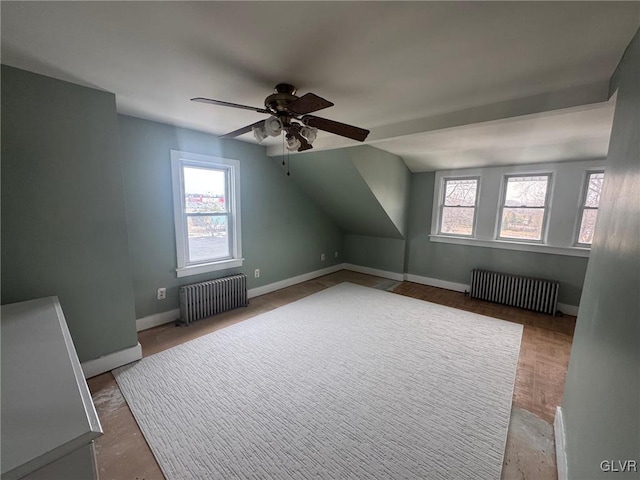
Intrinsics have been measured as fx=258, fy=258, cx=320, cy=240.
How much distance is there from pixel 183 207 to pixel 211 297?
1.17 metres

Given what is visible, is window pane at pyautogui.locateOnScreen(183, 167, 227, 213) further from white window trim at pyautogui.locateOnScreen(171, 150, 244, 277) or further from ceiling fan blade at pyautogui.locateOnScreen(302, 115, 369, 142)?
ceiling fan blade at pyautogui.locateOnScreen(302, 115, 369, 142)

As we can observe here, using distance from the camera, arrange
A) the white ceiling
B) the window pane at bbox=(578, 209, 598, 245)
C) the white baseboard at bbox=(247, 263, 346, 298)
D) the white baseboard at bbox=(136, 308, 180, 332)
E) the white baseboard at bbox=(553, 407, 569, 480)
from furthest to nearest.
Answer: the white baseboard at bbox=(247, 263, 346, 298)
the window pane at bbox=(578, 209, 598, 245)
the white baseboard at bbox=(136, 308, 180, 332)
the white baseboard at bbox=(553, 407, 569, 480)
the white ceiling

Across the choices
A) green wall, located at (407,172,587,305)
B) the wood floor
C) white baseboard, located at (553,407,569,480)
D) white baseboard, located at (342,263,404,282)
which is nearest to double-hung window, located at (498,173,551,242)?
green wall, located at (407,172,587,305)

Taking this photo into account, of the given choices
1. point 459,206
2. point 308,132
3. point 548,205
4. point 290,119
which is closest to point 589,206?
point 548,205

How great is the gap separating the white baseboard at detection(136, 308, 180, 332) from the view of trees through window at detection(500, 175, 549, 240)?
487cm

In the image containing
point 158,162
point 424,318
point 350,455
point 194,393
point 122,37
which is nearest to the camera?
point 122,37

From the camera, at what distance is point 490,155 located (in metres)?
3.56

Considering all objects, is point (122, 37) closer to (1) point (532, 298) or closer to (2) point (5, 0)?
(2) point (5, 0)

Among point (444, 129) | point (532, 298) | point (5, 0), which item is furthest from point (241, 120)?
point (532, 298)

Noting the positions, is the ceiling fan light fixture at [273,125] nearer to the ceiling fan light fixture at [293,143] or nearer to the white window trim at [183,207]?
the ceiling fan light fixture at [293,143]

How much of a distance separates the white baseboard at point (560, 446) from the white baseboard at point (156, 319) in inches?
141

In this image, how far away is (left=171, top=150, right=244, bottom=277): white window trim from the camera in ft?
9.83

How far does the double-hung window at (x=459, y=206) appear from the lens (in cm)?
429

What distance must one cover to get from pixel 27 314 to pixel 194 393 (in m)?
1.17
